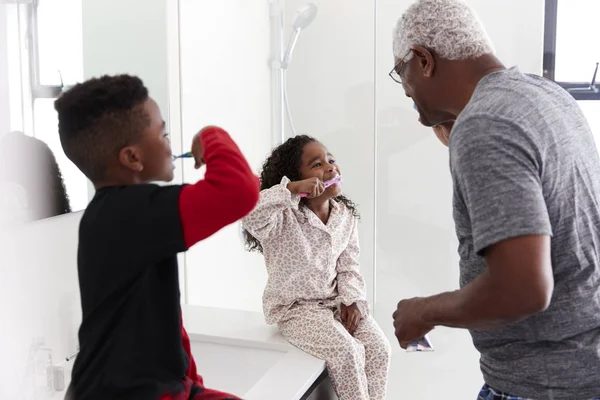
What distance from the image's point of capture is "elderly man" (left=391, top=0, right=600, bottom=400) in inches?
32.4

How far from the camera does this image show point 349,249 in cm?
175

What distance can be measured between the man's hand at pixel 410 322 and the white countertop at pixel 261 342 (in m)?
0.32

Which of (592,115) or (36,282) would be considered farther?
(592,115)

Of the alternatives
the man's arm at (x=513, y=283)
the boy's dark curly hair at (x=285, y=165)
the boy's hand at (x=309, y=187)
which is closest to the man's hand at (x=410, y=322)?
the man's arm at (x=513, y=283)

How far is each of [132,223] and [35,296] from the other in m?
0.33

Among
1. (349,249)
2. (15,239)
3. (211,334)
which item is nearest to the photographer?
(15,239)

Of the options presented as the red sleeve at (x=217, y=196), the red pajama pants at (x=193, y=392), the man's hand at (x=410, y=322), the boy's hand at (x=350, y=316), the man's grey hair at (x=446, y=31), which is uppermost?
the man's grey hair at (x=446, y=31)

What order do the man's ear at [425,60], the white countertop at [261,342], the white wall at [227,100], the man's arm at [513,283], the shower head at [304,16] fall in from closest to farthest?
the man's arm at [513,283]
the man's ear at [425,60]
the white countertop at [261,342]
the white wall at [227,100]
the shower head at [304,16]

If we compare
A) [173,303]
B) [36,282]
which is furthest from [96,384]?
[36,282]

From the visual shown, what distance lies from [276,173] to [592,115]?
1.38m

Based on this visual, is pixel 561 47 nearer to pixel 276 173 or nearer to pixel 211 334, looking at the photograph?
pixel 276 173

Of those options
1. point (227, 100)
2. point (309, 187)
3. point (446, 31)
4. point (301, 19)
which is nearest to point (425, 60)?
point (446, 31)

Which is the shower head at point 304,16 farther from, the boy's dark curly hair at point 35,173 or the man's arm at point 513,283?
the man's arm at point 513,283

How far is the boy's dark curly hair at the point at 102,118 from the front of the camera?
0.84 meters
